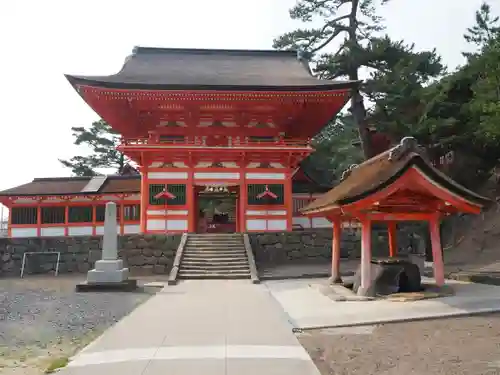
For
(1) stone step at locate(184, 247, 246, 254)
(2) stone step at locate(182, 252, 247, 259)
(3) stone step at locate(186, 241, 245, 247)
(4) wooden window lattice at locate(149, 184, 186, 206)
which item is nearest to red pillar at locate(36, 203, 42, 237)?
(4) wooden window lattice at locate(149, 184, 186, 206)

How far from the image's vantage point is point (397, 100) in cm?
2581

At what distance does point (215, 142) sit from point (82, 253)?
26.7 feet

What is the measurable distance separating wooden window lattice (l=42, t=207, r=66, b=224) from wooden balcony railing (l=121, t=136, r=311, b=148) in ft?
21.8

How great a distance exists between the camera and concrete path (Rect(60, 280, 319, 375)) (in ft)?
18.2

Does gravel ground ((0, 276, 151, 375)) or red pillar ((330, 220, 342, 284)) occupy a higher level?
red pillar ((330, 220, 342, 284))

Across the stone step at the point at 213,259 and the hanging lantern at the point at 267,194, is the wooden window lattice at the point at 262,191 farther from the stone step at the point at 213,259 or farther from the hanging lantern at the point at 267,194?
the stone step at the point at 213,259

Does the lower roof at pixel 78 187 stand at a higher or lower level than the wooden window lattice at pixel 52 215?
higher

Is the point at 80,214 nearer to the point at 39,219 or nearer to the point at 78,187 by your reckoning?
the point at 78,187

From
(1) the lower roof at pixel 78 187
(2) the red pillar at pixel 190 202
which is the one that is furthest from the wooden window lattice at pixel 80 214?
(2) the red pillar at pixel 190 202

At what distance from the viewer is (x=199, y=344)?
6730 millimetres

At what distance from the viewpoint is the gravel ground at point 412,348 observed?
5.61 meters

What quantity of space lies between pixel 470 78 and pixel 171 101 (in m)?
16.2

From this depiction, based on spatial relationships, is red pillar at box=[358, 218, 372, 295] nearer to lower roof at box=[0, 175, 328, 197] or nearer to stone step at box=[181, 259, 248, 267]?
stone step at box=[181, 259, 248, 267]

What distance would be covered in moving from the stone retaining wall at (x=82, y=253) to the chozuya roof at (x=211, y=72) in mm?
6968
